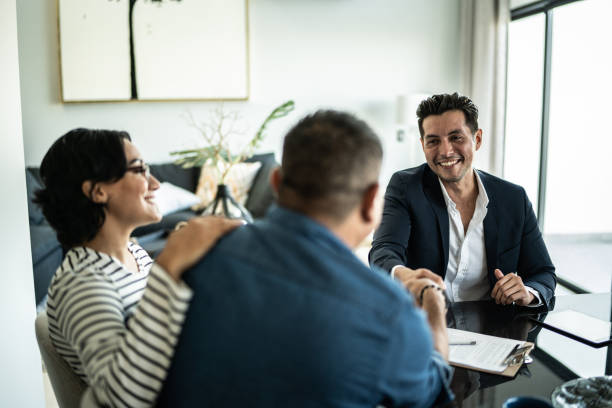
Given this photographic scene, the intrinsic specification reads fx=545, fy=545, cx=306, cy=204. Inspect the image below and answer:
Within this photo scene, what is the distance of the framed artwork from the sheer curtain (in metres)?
2.14

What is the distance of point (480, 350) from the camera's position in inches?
48.3

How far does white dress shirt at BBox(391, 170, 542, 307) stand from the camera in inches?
73.6

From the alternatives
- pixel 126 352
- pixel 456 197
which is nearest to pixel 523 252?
pixel 456 197

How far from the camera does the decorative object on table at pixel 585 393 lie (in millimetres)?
983

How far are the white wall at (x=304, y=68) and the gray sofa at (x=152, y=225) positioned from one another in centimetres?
32

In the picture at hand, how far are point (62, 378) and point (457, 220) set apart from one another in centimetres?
134

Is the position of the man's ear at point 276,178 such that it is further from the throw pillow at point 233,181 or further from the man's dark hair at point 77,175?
the throw pillow at point 233,181

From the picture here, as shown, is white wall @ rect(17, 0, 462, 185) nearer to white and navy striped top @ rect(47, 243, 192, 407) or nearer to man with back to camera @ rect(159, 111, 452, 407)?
white and navy striped top @ rect(47, 243, 192, 407)

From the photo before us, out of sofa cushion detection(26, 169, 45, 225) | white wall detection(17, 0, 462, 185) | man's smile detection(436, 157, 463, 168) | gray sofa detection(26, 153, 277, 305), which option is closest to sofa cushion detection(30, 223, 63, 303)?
gray sofa detection(26, 153, 277, 305)

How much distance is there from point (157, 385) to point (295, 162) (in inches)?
15.8

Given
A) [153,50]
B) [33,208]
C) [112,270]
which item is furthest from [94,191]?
[153,50]

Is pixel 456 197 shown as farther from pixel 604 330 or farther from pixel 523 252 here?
pixel 604 330

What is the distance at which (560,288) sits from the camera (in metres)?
4.39

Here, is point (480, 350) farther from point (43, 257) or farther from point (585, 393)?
point (43, 257)
